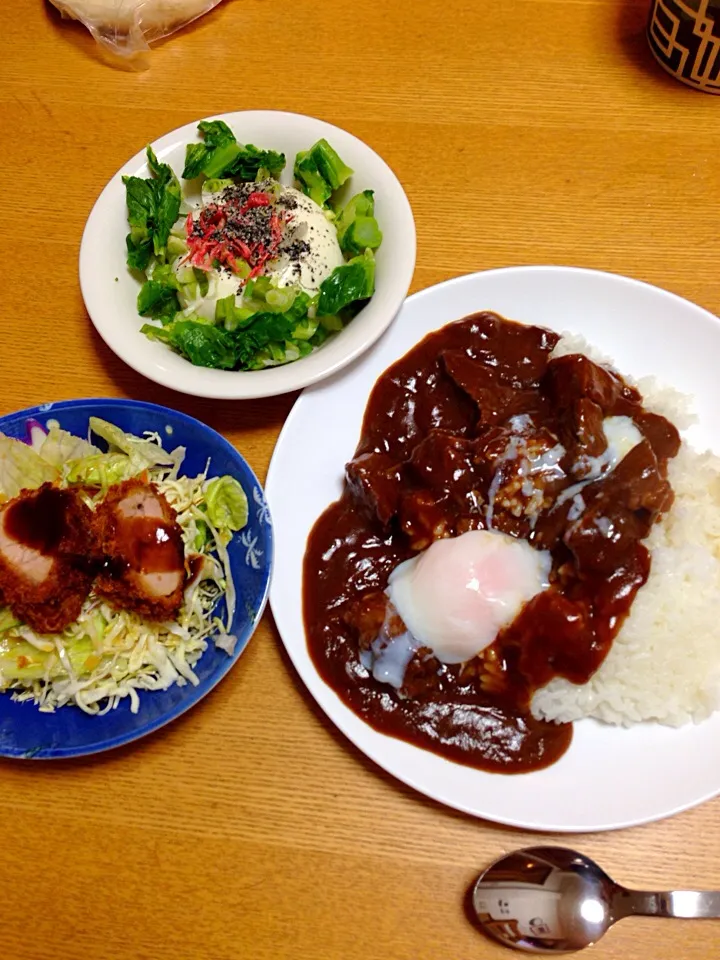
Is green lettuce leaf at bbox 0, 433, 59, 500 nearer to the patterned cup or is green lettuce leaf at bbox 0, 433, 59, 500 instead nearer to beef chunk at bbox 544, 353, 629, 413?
beef chunk at bbox 544, 353, 629, 413

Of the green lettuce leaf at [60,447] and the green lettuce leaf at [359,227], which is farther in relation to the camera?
the green lettuce leaf at [359,227]

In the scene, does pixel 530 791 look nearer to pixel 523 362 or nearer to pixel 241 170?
pixel 523 362

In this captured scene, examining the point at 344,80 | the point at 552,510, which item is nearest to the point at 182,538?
the point at 552,510

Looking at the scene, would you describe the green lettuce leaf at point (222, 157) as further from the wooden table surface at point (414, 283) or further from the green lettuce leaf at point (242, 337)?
the wooden table surface at point (414, 283)

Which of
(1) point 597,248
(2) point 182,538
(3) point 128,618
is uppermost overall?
(1) point 597,248

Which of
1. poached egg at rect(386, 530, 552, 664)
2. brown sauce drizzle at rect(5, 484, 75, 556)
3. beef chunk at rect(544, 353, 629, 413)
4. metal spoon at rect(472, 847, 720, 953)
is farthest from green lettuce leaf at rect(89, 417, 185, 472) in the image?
metal spoon at rect(472, 847, 720, 953)

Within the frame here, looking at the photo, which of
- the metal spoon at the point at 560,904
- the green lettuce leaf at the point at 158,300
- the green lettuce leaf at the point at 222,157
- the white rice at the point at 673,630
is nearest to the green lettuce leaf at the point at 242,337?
the green lettuce leaf at the point at 158,300

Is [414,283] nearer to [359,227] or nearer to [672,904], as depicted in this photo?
[359,227]
